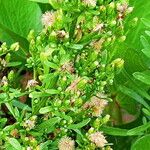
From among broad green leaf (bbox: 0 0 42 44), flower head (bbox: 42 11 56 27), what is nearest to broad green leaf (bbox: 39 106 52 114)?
flower head (bbox: 42 11 56 27)

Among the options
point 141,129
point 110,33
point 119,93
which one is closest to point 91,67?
point 110,33

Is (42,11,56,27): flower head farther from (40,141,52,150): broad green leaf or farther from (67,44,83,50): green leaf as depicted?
(40,141,52,150): broad green leaf

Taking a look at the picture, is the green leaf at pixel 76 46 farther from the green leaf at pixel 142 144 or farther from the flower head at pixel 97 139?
the green leaf at pixel 142 144

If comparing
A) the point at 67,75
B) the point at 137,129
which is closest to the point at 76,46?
the point at 67,75

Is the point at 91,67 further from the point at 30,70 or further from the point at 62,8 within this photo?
the point at 30,70

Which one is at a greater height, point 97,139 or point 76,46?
point 76,46

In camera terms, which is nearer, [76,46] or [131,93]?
[76,46]

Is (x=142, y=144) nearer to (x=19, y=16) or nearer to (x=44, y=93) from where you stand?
(x=44, y=93)
